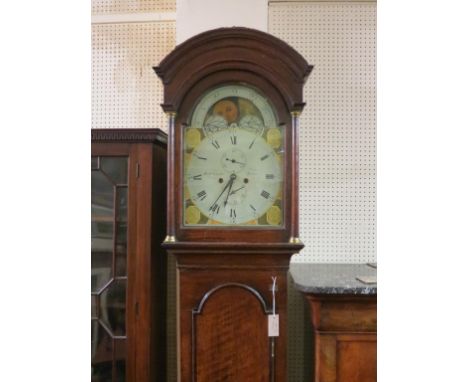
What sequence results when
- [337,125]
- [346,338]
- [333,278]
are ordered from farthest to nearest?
[337,125]
[333,278]
[346,338]

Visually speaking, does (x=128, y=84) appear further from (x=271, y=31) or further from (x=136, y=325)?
(x=136, y=325)

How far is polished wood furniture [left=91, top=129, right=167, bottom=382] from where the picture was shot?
176 cm

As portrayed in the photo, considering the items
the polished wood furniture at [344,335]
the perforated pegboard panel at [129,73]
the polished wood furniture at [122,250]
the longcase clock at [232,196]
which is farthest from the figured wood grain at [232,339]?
the perforated pegboard panel at [129,73]

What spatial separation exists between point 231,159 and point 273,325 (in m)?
0.67

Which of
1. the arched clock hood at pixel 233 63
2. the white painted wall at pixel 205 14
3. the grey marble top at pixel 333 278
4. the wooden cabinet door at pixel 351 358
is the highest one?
the white painted wall at pixel 205 14

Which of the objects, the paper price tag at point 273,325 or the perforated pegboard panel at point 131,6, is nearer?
the paper price tag at point 273,325

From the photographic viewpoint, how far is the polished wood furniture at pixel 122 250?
176cm

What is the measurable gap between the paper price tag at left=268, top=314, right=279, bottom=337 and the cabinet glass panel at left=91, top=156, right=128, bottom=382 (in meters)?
0.69

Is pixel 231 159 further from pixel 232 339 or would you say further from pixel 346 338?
pixel 346 338

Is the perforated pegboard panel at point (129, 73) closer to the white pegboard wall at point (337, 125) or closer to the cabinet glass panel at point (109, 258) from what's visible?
the cabinet glass panel at point (109, 258)

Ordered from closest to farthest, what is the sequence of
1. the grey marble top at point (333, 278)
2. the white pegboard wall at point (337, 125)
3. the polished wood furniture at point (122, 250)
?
the grey marble top at point (333, 278) < the polished wood furniture at point (122, 250) < the white pegboard wall at point (337, 125)

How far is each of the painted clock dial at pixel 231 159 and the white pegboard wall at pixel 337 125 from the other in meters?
0.73

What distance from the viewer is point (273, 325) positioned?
4.96 ft

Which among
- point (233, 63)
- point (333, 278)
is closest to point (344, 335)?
point (333, 278)
